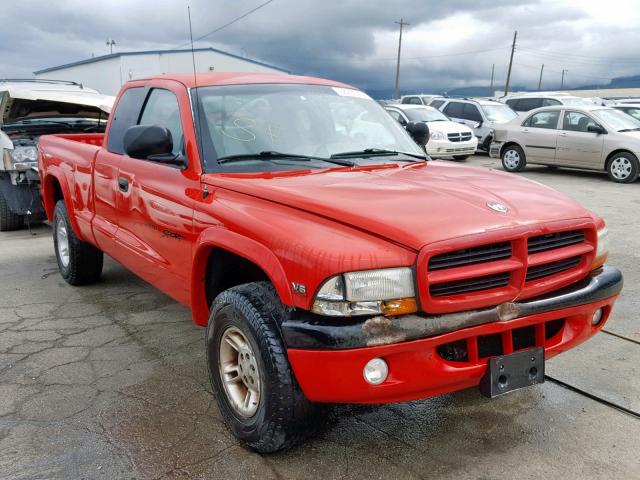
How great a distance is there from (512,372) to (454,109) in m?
17.0

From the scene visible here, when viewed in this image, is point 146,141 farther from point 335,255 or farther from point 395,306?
point 395,306

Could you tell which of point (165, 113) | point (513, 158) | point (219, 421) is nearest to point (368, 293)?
point (219, 421)

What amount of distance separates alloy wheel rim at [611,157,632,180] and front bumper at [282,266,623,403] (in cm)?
1096

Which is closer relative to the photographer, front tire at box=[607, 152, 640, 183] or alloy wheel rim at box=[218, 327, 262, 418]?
alloy wheel rim at box=[218, 327, 262, 418]

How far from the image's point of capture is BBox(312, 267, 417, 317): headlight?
2.27 meters

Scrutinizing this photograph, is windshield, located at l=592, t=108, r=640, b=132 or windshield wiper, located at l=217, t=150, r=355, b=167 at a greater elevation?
windshield wiper, located at l=217, t=150, r=355, b=167

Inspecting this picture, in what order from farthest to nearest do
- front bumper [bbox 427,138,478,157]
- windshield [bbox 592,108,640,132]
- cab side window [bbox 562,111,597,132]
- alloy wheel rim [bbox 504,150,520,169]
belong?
front bumper [bbox 427,138,478,157] → alloy wheel rim [bbox 504,150,520,169] → cab side window [bbox 562,111,597,132] → windshield [bbox 592,108,640,132]

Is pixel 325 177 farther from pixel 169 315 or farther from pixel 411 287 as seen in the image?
pixel 169 315

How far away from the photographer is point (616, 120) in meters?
12.7

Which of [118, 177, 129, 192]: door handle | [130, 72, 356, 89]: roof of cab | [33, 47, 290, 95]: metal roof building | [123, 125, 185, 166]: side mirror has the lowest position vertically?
[118, 177, 129, 192]: door handle

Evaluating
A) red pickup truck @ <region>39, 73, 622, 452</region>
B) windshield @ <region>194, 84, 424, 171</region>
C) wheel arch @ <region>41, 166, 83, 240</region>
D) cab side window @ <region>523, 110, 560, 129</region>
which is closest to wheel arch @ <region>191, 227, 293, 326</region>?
red pickup truck @ <region>39, 73, 622, 452</region>

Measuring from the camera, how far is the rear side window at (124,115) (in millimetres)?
4289

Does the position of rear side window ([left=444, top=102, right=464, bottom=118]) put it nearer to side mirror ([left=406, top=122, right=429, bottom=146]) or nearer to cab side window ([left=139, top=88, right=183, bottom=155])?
side mirror ([left=406, top=122, right=429, bottom=146])

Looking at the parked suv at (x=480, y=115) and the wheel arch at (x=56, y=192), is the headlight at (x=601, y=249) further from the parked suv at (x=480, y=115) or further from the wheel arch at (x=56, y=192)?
the parked suv at (x=480, y=115)
